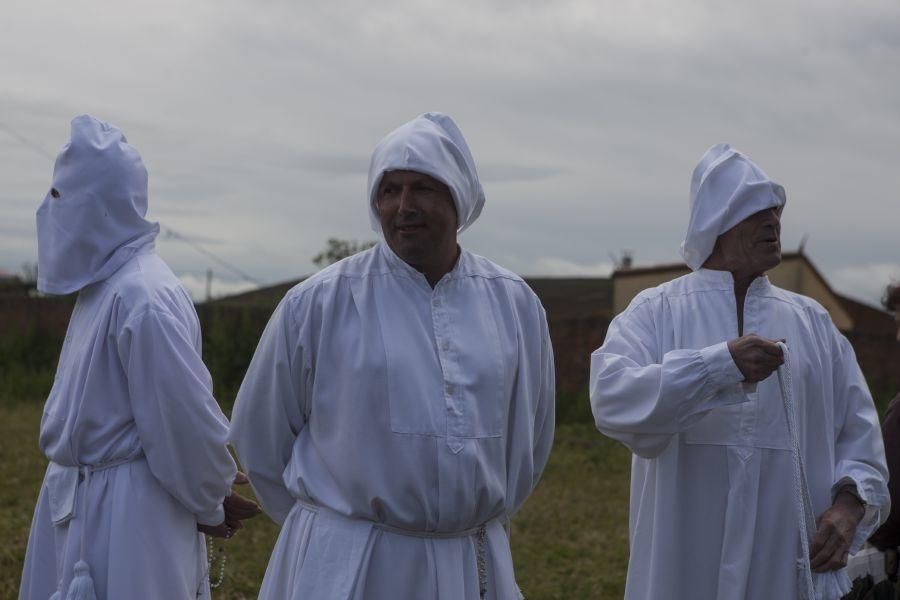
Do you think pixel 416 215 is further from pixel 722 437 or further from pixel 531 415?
pixel 722 437

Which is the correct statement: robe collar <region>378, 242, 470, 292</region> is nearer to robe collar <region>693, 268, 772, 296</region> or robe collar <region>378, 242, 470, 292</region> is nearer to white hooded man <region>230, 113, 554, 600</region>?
white hooded man <region>230, 113, 554, 600</region>

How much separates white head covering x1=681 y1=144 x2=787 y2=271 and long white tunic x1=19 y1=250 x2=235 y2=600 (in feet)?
5.64

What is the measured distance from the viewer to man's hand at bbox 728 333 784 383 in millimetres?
3631

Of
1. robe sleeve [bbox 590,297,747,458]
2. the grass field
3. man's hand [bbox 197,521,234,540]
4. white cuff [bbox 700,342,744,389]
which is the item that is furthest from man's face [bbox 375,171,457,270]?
the grass field

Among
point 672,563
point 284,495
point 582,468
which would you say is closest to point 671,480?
point 672,563

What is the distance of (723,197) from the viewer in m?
4.04

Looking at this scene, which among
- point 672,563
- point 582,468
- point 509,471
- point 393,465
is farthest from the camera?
point 582,468

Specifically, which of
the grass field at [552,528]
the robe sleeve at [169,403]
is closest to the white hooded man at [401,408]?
the robe sleeve at [169,403]

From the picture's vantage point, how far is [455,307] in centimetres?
351

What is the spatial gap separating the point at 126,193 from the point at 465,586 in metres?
1.76

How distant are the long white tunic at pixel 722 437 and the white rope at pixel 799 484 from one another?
0.04 m

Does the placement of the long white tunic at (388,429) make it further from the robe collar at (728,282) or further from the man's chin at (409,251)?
the robe collar at (728,282)

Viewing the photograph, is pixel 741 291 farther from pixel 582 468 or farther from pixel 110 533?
pixel 582 468

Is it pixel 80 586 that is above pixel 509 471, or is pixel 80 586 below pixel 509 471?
below
